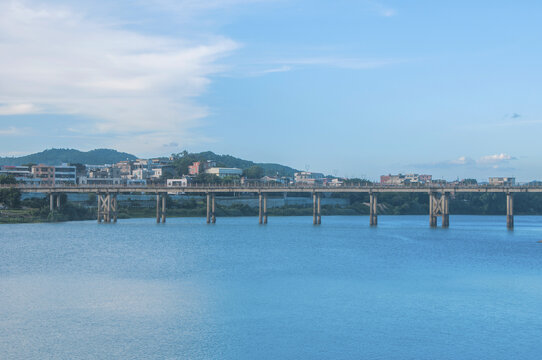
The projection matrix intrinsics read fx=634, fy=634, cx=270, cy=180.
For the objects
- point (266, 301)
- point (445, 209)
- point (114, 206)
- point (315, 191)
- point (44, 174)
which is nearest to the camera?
point (266, 301)

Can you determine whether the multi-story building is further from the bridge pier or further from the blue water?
the bridge pier

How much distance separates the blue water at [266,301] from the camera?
34.3 metres

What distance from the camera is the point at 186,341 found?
35.1 meters

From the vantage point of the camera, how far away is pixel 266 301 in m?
45.4

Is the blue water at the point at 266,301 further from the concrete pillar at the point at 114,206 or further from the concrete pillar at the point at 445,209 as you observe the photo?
the concrete pillar at the point at 114,206

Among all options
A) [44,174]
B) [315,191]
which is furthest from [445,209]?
[44,174]

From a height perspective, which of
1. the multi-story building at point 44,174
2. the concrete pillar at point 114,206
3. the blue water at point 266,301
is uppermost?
the multi-story building at point 44,174

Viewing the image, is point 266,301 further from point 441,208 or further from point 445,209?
point 441,208

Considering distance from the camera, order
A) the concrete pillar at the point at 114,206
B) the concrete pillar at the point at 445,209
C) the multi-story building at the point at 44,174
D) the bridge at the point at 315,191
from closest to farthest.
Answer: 1. the bridge at the point at 315,191
2. the concrete pillar at the point at 445,209
3. the concrete pillar at the point at 114,206
4. the multi-story building at the point at 44,174

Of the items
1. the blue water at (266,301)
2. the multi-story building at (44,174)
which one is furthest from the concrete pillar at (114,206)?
the multi-story building at (44,174)

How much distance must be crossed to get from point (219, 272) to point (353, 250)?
2517cm

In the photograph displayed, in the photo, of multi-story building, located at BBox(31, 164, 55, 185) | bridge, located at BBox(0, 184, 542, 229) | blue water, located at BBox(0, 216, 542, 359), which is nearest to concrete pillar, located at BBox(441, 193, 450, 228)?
bridge, located at BBox(0, 184, 542, 229)

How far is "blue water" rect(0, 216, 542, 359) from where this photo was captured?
113 feet

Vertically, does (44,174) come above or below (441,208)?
above
